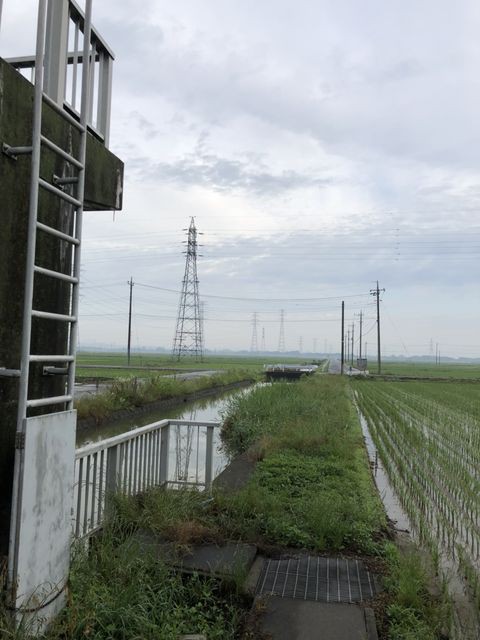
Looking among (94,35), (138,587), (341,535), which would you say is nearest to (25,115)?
(94,35)

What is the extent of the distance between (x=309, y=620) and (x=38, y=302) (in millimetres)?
2679

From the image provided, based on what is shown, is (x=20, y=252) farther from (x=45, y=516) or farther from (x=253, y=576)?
(x=253, y=576)

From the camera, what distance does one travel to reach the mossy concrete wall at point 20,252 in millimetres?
2869

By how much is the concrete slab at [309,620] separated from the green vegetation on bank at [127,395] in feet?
36.3

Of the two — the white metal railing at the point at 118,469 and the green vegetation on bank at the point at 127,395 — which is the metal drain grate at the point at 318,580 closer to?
the white metal railing at the point at 118,469

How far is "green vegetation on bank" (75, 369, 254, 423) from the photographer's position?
47.7ft

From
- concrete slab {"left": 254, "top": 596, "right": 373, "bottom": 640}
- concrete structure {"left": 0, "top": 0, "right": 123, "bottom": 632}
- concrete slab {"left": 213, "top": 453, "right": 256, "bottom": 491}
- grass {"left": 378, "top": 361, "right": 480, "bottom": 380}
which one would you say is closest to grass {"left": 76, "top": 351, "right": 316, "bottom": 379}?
grass {"left": 378, "top": 361, "right": 480, "bottom": 380}

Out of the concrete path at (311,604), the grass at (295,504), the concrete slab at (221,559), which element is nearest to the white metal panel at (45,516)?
the concrete slab at (221,559)

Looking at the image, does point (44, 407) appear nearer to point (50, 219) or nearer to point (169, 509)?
point (50, 219)

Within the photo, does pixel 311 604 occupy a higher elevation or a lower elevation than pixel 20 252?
lower

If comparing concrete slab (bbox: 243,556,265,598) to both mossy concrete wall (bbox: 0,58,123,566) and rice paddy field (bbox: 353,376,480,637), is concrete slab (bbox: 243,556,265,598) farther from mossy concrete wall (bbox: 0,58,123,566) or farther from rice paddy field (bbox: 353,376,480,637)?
mossy concrete wall (bbox: 0,58,123,566)

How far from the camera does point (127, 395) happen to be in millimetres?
17047

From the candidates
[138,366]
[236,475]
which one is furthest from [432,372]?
[236,475]

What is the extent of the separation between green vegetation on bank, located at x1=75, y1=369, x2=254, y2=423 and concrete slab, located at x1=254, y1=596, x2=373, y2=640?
11.1 metres
